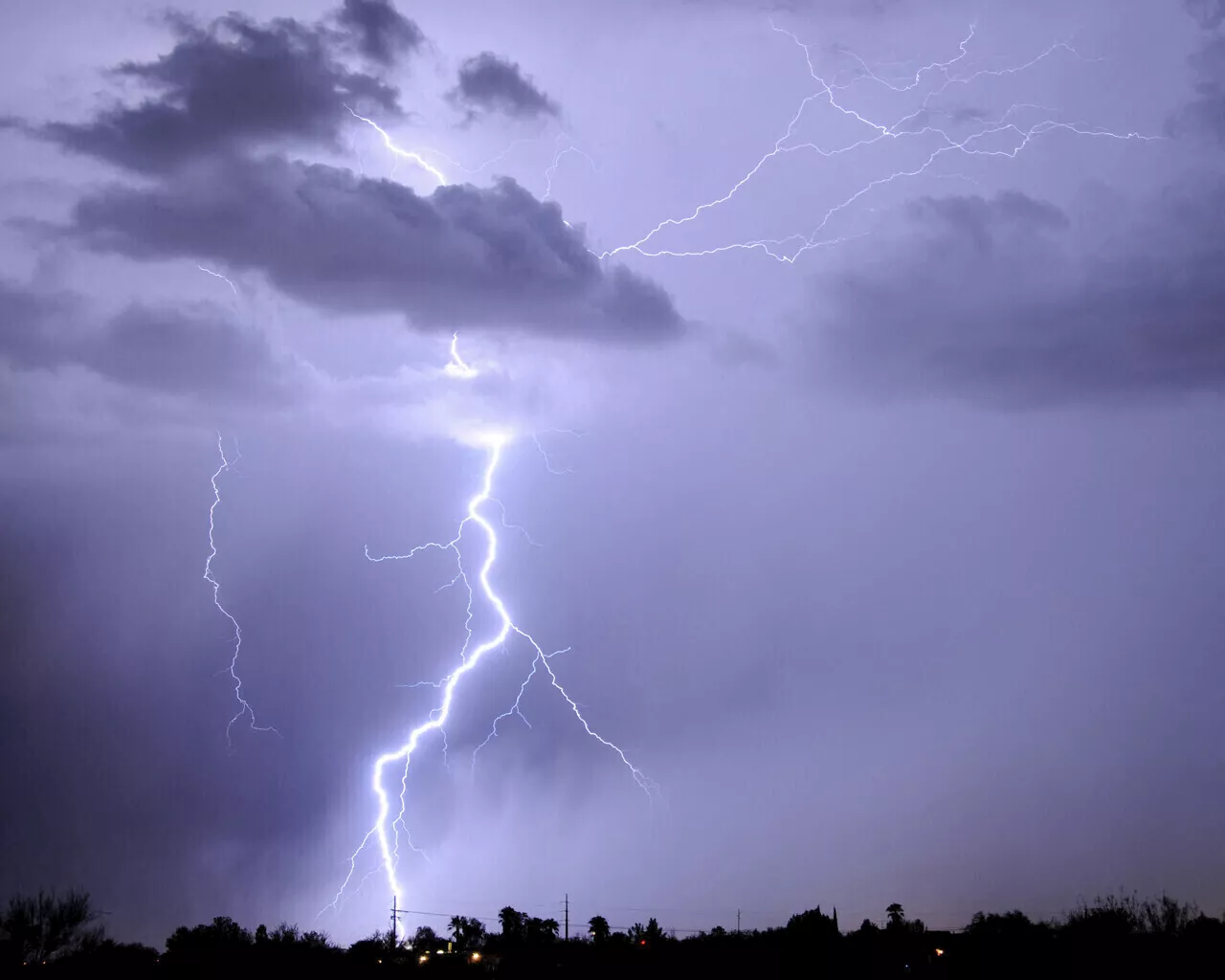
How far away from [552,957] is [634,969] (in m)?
10.4

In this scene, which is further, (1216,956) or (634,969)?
(634,969)

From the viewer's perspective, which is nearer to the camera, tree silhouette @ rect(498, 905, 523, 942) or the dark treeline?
the dark treeline

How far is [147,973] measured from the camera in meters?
43.8

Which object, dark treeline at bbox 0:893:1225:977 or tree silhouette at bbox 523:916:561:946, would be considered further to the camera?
tree silhouette at bbox 523:916:561:946

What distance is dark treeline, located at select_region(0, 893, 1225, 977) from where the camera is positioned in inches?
1569

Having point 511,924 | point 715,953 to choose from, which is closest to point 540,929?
point 511,924

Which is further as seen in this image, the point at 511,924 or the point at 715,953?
the point at 511,924

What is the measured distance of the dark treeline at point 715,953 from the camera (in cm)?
3984

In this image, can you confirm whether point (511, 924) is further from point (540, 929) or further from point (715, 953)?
point (715, 953)

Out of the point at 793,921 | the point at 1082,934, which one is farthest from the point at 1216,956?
the point at 793,921

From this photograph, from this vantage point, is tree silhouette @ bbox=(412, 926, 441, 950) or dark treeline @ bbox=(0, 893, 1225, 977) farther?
tree silhouette @ bbox=(412, 926, 441, 950)

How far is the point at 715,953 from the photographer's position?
5044cm

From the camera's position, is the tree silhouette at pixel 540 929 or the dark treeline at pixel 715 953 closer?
the dark treeline at pixel 715 953

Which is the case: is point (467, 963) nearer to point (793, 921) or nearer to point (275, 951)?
point (275, 951)
